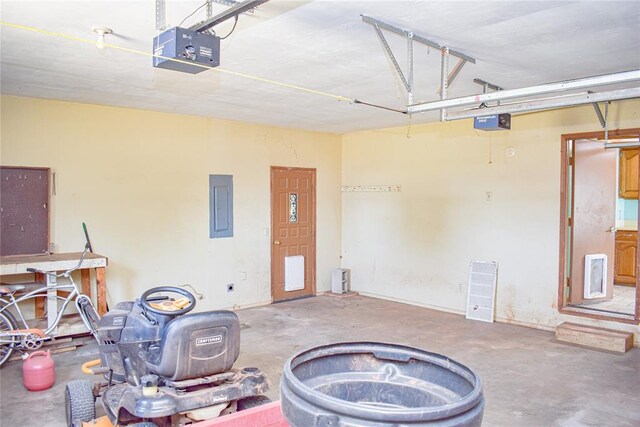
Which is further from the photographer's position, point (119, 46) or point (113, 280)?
point (113, 280)

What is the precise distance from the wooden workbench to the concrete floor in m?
0.55

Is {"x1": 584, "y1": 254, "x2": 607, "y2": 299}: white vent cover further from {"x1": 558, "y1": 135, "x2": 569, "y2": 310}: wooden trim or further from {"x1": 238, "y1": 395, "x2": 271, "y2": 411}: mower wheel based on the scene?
{"x1": 238, "y1": 395, "x2": 271, "y2": 411}: mower wheel

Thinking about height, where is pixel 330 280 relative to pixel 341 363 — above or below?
below

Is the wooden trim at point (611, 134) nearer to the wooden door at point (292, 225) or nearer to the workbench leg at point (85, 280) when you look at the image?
the wooden door at point (292, 225)

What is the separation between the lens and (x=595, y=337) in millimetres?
5066

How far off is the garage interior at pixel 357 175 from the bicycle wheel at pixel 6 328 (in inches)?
4.7

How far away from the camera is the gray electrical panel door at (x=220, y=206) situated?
21.6 ft

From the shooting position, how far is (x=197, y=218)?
6.43 m

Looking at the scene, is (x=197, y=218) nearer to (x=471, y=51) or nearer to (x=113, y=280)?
(x=113, y=280)

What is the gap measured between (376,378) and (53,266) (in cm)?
431

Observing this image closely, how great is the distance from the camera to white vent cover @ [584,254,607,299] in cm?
613

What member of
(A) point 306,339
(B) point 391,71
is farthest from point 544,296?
(B) point 391,71

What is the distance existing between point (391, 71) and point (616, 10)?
1744 mm

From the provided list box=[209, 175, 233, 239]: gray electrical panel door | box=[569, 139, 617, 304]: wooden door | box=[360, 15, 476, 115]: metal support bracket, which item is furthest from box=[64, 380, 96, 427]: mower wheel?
box=[569, 139, 617, 304]: wooden door
